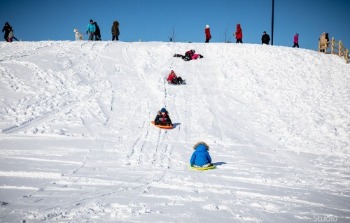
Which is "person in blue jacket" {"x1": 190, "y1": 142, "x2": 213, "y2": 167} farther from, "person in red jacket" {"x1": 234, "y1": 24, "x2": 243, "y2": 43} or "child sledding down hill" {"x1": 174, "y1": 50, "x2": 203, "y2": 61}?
"person in red jacket" {"x1": 234, "y1": 24, "x2": 243, "y2": 43}

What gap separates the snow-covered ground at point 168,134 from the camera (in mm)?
4625

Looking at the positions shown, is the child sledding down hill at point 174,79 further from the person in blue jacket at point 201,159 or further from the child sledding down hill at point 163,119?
the person in blue jacket at point 201,159

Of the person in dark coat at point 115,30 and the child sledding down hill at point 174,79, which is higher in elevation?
the person in dark coat at point 115,30

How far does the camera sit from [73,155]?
23.5ft

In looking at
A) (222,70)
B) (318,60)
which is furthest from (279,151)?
(318,60)

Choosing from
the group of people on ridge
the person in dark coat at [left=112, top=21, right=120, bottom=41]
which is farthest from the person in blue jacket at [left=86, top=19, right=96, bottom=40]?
the person in dark coat at [left=112, top=21, right=120, bottom=41]

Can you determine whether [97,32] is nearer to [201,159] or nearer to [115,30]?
[115,30]

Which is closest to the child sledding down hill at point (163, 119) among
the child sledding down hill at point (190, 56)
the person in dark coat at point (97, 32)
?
the child sledding down hill at point (190, 56)

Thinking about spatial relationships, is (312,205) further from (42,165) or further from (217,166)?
(42,165)

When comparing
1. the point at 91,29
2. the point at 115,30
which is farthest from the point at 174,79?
the point at 91,29

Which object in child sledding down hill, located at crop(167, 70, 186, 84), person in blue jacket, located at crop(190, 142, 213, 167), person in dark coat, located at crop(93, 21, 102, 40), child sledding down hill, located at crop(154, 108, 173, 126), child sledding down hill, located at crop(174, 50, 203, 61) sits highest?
person in dark coat, located at crop(93, 21, 102, 40)

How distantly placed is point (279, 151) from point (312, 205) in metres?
4.30

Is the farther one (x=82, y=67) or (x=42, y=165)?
(x=82, y=67)

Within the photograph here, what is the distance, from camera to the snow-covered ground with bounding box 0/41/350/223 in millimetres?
4625
